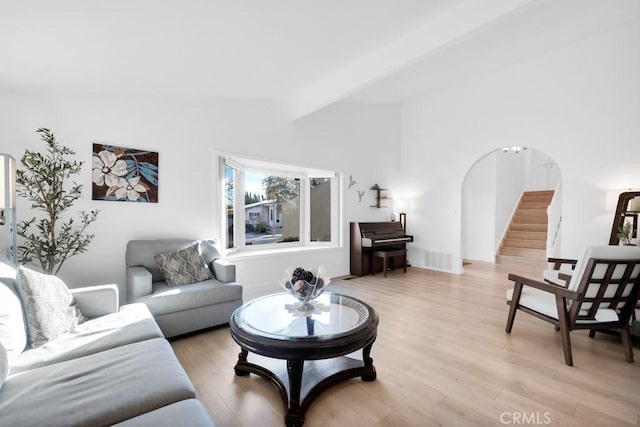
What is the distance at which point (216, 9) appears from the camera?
6.23 ft

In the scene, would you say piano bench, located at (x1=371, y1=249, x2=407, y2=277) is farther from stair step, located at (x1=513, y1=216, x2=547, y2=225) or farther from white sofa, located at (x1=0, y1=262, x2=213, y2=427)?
white sofa, located at (x1=0, y1=262, x2=213, y2=427)

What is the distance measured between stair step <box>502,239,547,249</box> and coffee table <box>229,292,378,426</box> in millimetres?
6021

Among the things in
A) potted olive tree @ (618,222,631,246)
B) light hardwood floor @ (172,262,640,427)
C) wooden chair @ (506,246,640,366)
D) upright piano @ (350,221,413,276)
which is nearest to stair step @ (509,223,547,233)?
potted olive tree @ (618,222,631,246)

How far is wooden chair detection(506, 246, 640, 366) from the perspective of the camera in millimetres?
2180

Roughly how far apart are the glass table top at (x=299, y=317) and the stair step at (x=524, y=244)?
602 cm

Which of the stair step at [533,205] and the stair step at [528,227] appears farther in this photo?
the stair step at [533,205]

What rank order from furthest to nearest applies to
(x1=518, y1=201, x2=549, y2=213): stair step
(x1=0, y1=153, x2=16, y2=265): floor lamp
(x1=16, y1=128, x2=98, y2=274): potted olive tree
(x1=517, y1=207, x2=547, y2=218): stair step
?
1. (x1=518, y1=201, x2=549, y2=213): stair step
2. (x1=517, y1=207, x2=547, y2=218): stair step
3. (x1=16, y1=128, x2=98, y2=274): potted olive tree
4. (x1=0, y1=153, x2=16, y2=265): floor lamp

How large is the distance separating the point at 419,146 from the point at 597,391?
498cm

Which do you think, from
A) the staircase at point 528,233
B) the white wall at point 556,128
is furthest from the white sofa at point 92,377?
the staircase at point 528,233

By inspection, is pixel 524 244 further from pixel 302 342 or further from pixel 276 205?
pixel 302 342

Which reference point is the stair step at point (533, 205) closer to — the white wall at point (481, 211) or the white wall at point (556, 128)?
the white wall at point (481, 211)

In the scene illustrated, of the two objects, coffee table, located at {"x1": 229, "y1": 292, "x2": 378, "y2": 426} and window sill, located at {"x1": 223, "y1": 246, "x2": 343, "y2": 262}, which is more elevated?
window sill, located at {"x1": 223, "y1": 246, "x2": 343, "y2": 262}

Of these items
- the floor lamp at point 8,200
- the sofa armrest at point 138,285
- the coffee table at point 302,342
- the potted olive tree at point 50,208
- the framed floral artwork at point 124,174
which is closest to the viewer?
the coffee table at point 302,342

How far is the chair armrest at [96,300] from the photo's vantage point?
6.78 ft
